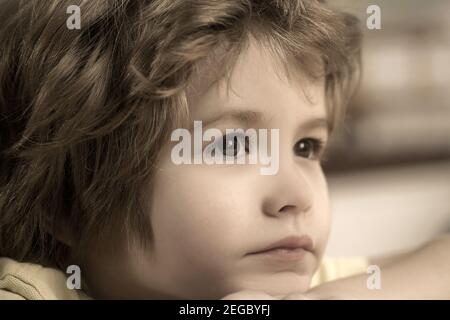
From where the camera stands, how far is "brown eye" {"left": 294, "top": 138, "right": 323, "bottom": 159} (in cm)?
72

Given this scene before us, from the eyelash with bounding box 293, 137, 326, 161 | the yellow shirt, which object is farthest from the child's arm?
the yellow shirt

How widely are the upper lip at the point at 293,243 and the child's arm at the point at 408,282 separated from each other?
0.17 feet

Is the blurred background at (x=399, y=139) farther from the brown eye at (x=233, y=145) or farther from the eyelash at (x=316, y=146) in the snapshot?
the brown eye at (x=233, y=145)

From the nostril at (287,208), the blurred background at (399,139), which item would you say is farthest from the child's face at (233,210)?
the blurred background at (399,139)

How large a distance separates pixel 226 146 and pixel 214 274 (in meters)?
0.13

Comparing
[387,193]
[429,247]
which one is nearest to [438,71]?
[387,193]

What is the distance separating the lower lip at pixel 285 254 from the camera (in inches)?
24.8

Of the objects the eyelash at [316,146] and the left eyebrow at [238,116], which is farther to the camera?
the eyelash at [316,146]

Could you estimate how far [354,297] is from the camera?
1.89 ft

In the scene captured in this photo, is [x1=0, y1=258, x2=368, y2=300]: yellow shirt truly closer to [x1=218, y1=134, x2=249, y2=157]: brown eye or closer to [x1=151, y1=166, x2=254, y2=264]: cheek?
[x1=151, y1=166, x2=254, y2=264]: cheek

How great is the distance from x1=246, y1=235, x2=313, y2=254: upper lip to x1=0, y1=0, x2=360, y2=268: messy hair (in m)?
0.13

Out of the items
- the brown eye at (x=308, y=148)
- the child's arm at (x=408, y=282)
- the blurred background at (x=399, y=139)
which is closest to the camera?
the child's arm at (x=408, y=282)

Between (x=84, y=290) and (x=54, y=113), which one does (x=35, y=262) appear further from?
(x=54, y=113)

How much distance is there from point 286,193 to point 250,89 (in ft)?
0.36
